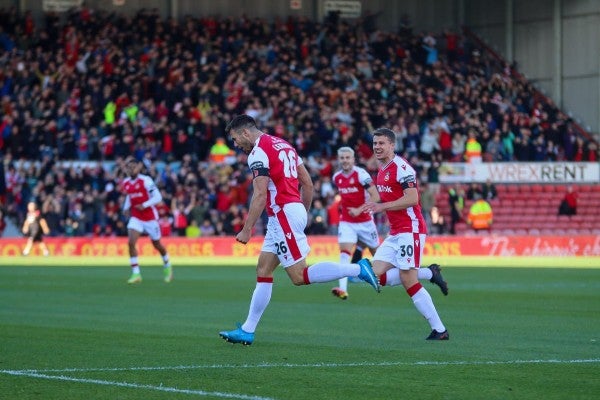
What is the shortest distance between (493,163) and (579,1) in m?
11.1

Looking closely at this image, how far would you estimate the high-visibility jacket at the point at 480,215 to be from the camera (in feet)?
138

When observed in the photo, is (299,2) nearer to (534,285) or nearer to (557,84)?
(557,84)

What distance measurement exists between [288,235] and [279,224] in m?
0.16

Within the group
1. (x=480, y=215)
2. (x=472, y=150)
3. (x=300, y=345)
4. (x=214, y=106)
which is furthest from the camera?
(x=472, y=150)

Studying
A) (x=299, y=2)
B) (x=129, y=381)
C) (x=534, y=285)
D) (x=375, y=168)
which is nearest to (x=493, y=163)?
(x=375, y=168)

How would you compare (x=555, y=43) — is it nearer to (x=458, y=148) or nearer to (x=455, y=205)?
(x=458, y=148)

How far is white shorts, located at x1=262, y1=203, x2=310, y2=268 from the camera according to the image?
501 inches

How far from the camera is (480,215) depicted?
138 feet

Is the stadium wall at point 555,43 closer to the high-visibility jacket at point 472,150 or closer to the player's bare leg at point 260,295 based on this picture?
the high-visibility jacket at point 472,150

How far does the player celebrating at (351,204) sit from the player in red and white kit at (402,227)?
626 cm

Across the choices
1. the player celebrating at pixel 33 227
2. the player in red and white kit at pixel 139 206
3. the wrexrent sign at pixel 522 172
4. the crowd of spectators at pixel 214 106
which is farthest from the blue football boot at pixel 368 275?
the wrexrent sign at pixel 522 172

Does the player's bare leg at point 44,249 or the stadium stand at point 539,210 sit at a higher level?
the stadium stand at point 539,210

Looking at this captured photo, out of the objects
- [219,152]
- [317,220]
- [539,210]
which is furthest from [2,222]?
[539,210]

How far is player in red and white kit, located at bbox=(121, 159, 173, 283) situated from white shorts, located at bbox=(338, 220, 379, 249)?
216 inches
